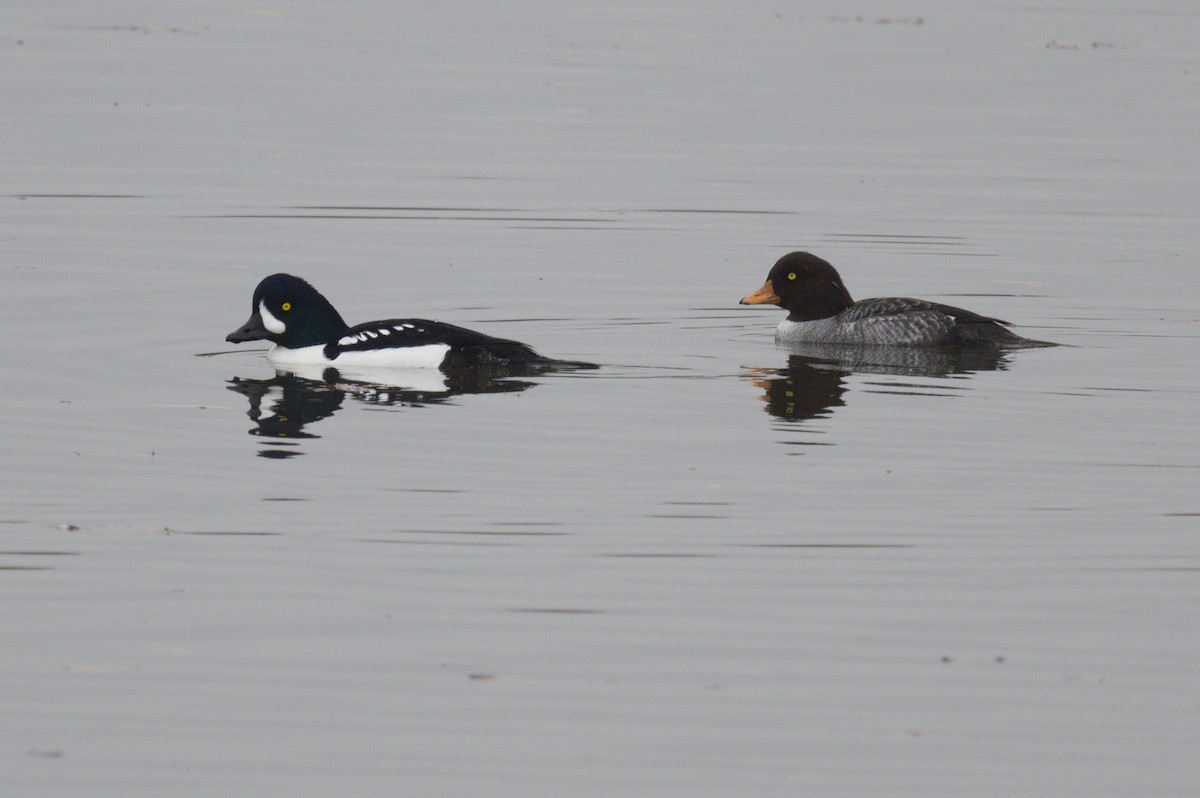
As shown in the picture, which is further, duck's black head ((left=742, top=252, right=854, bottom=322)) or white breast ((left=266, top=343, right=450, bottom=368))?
duck's black head ((left=742, top=252, right=854, bottom=322))

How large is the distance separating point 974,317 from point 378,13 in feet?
110

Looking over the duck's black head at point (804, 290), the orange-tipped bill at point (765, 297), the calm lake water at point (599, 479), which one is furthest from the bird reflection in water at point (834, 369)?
the orange-tipped bill at point (765, 297)

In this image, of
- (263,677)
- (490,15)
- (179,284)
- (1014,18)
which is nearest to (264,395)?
(179,284)

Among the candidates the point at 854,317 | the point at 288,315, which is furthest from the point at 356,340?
the point at 854,317

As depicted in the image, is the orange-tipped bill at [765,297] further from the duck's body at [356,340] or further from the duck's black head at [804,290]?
the duck's body at [356,340]

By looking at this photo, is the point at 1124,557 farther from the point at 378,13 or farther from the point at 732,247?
the point at 378,13

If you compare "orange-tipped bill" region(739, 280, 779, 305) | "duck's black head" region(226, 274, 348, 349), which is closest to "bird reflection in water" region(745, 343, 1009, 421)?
"orange-tipped bill" region(739, 280, 779, 305)

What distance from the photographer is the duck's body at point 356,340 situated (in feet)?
46.7

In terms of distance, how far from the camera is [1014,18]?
155 feet

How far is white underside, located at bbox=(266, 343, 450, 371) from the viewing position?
14.2 meters

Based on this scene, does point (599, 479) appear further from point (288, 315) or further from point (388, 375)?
point (288, 315)

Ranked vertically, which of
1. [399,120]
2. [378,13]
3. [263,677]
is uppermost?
[378,13]

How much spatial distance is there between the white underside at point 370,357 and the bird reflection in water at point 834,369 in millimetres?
2349

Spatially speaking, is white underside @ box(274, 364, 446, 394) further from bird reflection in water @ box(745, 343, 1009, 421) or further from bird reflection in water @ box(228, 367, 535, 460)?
bird reflection in water @ box(745, 343, 1009, 421)
